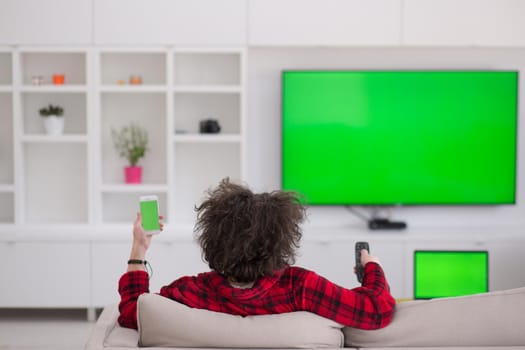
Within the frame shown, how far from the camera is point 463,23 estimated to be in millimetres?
4805

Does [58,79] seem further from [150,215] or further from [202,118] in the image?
[150,215]

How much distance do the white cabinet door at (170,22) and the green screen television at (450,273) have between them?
71.6 inches

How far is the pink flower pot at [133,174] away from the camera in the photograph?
4.89 m

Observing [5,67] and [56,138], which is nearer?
[56,138]

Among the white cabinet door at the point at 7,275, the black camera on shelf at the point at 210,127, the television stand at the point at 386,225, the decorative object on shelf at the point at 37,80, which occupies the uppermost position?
the decorative object on shelf at the point at 37,80

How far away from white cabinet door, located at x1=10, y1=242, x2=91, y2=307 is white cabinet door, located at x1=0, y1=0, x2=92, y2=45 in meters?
1.31

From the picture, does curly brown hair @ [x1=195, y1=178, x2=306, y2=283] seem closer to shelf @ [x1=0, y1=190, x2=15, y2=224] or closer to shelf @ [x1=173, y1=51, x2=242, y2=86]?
shelf @ [x1=173, y1=51, x2=242, y2=86]

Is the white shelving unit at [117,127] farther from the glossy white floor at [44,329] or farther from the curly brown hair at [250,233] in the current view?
the curly brown hair at [250,233]

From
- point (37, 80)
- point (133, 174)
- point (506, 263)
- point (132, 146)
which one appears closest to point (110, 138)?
point (132, 146)

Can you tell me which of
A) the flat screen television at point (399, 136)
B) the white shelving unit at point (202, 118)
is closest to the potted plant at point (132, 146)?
the white shelving unit at point (202, 118)

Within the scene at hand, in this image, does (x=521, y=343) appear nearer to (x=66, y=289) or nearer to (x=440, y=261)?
(x=440, y=261)

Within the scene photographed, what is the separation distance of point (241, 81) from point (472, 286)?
196 centimetres

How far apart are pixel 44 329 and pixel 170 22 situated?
208cm

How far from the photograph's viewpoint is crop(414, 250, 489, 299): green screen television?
4.22 meters
